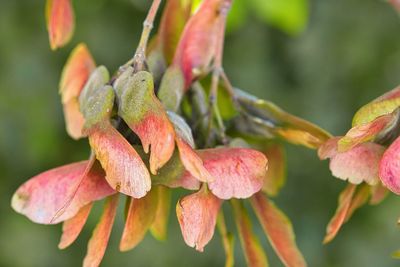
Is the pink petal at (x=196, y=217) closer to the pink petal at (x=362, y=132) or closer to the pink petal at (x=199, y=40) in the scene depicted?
the pink petal at (x=362, y=132)

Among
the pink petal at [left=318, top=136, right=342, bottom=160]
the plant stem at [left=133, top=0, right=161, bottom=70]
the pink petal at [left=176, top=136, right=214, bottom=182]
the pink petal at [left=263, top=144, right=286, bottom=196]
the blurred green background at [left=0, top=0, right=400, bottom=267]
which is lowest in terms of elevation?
the blurred green background at [left=0, top=0, right=400, bottom=267]

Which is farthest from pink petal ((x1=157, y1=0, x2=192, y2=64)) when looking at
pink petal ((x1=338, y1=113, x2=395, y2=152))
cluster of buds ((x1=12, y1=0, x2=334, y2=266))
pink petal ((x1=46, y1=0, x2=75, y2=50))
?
pink petal ((x1=338, y1=113, x2=395, y2=152))

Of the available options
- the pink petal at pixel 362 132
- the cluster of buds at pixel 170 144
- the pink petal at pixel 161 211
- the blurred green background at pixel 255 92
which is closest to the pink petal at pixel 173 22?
the cluster of buds at pixel 170 144

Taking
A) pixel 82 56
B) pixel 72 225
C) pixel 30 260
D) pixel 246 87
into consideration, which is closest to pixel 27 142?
pixel 30 260

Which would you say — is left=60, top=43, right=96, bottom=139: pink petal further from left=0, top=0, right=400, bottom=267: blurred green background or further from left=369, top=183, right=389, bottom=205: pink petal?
left=0, top=0, right=400, bottom=267: blurred green background

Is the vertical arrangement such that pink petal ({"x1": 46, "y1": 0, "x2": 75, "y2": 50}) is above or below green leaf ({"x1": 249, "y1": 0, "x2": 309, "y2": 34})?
above

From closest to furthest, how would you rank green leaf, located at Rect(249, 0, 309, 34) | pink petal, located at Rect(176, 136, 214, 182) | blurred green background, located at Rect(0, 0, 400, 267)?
1. pink petal, located at Rect(176, 136, 214, 182)
2. green leaf, located at Rect(249, 0, 309, 34)
3. blurred green background, located at Rect(0, 0, 400, 267)

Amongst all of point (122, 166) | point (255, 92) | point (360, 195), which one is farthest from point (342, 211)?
point (255, 92)
